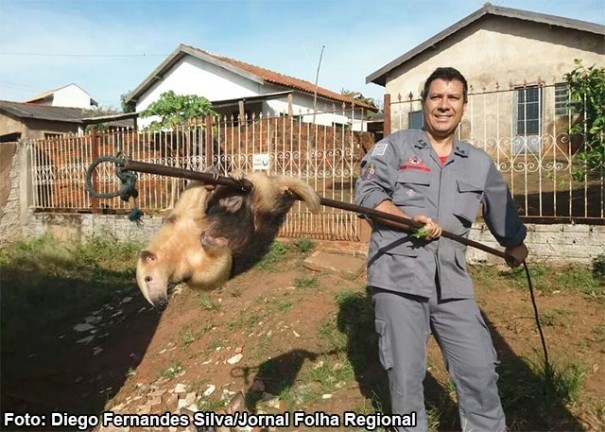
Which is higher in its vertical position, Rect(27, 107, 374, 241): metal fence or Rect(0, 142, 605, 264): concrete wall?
Rect(27, 107, 374, 241): metal fence

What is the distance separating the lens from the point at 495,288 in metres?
5.45

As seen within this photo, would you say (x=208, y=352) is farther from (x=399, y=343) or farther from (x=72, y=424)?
(x=399, y=343)

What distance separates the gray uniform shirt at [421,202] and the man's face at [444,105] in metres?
0.11

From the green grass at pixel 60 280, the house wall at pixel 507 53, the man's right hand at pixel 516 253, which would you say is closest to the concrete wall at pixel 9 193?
the green grass at pixel 60 280

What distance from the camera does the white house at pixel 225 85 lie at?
57.9 feet

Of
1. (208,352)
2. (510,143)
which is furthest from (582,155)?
(208,352)

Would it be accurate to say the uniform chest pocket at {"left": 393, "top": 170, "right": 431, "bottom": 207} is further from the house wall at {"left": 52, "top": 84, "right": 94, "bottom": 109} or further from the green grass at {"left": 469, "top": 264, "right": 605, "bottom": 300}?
the house wall at {"left": 52, "top": 84, "right": 94, "bottom": 109}

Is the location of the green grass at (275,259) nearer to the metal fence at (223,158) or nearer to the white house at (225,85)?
the metal fence at (223,158)

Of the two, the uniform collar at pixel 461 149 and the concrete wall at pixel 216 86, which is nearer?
the uniform collar at pixel 461 149

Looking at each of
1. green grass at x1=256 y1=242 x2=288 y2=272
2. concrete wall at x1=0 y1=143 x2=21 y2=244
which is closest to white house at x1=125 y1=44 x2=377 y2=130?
concrete wall at x1=0 y1=143 x2=21 y2=244

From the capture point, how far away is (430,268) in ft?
8.54

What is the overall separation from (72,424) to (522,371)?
3726mm

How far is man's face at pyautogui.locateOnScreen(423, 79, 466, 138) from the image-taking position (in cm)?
262

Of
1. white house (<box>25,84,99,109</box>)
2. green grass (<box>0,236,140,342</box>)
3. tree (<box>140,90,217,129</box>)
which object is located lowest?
green grass (<box>0,236,140,342</box>)
